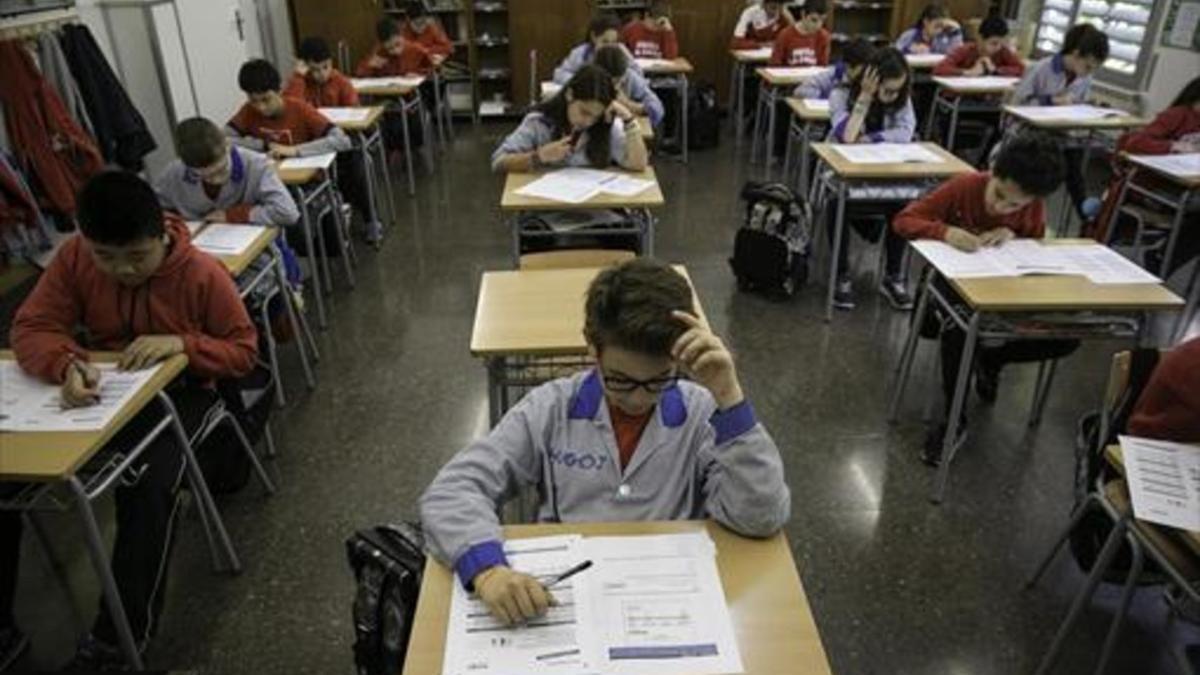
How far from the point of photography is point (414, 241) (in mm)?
4832

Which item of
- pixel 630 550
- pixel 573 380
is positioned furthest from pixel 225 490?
pixel 630 550

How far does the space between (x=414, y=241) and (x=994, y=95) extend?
4.18 meters

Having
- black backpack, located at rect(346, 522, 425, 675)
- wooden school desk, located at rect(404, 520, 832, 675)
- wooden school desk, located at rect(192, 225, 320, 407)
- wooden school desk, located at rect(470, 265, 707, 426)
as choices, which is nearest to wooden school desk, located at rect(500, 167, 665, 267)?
wooden school desk, located at rect(470, 265, 707, 426)

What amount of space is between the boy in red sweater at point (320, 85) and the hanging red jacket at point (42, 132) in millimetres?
1210

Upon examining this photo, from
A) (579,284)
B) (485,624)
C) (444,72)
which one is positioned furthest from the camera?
(444,72)

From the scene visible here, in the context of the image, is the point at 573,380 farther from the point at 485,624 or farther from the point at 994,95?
the point at 994,95

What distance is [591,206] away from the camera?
114 inches

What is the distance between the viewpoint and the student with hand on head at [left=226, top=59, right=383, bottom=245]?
379 centimetres

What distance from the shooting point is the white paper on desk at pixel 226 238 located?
8.52ft

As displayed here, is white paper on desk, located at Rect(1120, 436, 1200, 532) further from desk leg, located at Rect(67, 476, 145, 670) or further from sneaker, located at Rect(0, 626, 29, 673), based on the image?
sneaker, located at Rect(0, 626, 29, 673)

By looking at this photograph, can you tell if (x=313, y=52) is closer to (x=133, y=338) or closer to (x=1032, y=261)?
(x=133, y=338)

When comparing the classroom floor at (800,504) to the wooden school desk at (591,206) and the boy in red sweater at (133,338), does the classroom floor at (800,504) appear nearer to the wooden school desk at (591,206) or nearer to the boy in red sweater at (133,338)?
the boy in red sweater at (133,338)

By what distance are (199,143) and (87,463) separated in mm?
1489

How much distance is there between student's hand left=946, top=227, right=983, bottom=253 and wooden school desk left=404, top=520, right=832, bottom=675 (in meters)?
1.72
